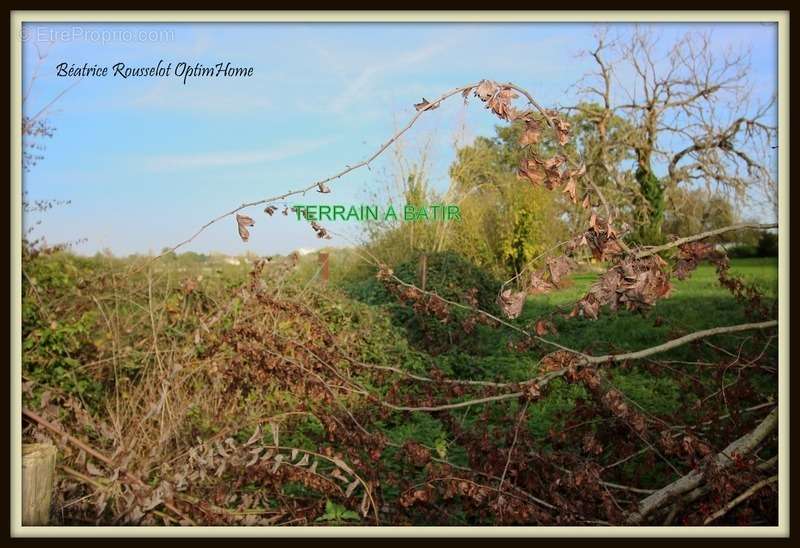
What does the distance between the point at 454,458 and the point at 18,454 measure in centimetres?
247

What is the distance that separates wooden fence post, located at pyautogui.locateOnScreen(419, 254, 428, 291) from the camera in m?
7.42

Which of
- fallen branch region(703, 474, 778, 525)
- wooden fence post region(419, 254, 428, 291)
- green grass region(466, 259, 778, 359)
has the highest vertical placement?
wooden fence post region(419, 254, 428, 291)

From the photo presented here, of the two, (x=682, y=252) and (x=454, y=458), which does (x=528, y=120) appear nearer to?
(x=682, y=252)

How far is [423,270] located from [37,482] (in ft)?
16.2

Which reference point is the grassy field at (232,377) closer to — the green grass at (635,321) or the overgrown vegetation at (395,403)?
the overgrown vegetation at (395,403)

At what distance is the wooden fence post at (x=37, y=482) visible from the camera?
288 cm

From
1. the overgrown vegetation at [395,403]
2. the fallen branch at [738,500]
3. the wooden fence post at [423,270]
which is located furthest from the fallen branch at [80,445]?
the wooden fence post at [423,270]

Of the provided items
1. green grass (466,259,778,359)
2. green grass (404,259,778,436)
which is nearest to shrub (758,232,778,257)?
A: green grass (404,259,778,436)

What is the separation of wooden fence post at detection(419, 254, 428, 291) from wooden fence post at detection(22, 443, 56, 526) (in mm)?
4642

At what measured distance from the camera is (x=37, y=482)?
2.92 m

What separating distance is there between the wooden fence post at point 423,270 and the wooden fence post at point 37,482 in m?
4.64

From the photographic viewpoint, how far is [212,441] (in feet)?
11.8

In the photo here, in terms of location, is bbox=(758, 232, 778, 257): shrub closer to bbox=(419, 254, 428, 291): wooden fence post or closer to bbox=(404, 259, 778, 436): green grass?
bbox=(404, 259, 778, 436): green grass

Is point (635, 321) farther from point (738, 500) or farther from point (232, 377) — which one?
point (232, 377)
